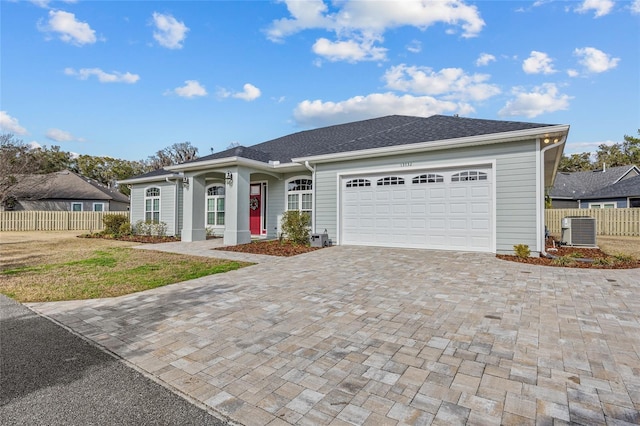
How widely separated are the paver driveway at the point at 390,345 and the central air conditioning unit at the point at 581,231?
4806 mm

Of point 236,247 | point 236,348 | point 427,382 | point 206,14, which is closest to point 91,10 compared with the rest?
point 206,14

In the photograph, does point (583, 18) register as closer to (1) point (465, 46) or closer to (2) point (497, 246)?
(1) point (465, 46)

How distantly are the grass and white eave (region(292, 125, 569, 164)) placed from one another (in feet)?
15.7

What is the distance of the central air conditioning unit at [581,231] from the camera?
31.1ft

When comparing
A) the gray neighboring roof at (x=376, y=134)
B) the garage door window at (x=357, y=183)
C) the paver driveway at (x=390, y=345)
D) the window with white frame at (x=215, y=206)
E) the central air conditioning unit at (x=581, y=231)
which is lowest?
the paver driveway at (x=390, y=345)

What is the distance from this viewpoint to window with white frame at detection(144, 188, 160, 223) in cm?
1658

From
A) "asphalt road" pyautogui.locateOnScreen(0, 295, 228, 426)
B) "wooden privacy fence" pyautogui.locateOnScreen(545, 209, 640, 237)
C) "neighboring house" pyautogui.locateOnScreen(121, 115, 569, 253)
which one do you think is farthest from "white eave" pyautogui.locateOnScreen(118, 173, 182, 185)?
"wooden privacy fence" pyautogui.locateOnScreen(545, 209, 640, 237)

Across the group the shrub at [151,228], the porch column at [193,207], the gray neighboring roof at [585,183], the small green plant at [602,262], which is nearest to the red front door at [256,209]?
the porch column at [193,207]

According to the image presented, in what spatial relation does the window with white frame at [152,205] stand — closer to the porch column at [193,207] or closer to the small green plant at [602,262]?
the porch column at [193,207]

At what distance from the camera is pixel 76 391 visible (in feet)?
7.20

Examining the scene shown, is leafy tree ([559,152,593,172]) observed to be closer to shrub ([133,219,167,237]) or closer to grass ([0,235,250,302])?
shrub ([133,219,167,237])

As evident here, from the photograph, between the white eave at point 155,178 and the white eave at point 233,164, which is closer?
the white eave at point 233,164

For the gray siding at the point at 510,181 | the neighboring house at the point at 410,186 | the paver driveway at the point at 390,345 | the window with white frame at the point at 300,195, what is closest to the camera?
the paver driveway at the point at 390,345

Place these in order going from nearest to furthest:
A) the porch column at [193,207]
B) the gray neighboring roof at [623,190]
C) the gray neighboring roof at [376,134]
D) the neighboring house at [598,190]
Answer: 1. the gray neighboring roof at [376,134]
2. the porch column at [193,207]
3. the gray neighboring roof at [623,190]
4. the neighboring house at [598,190]
